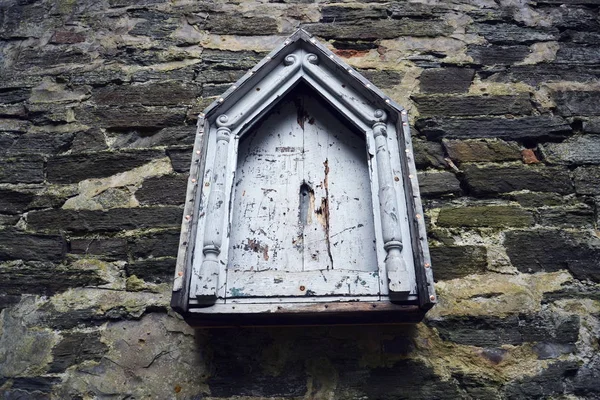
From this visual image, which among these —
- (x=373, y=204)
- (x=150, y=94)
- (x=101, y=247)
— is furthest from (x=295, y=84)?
(x=101, y=247)

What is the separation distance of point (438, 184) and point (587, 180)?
586 mm

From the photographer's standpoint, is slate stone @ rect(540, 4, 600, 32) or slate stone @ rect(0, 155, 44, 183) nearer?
slate stone @ rect(0, 155, 44, 183)

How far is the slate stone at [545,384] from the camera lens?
163 cm

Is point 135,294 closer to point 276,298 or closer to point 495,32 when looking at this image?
point 276,298

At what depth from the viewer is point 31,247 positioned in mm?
1962

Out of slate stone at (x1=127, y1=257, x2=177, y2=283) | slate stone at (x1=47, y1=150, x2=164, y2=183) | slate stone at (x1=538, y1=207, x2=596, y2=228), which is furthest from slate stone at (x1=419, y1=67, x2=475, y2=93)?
slate stone at (x1=127, y1=257, x2=177, y2=283)

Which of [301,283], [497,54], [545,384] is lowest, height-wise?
[545,384]

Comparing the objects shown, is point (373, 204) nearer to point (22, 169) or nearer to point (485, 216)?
point (485, 216)

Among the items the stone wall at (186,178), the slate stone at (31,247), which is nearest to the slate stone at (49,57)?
the stone wall at (186,178)

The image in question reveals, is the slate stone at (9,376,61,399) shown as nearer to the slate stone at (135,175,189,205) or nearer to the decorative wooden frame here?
the decorative wooden frame

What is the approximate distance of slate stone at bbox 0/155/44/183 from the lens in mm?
2146

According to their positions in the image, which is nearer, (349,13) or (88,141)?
(88,141)

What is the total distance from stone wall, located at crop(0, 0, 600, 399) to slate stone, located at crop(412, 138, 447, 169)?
0.04ft

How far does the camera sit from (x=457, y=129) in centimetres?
220
